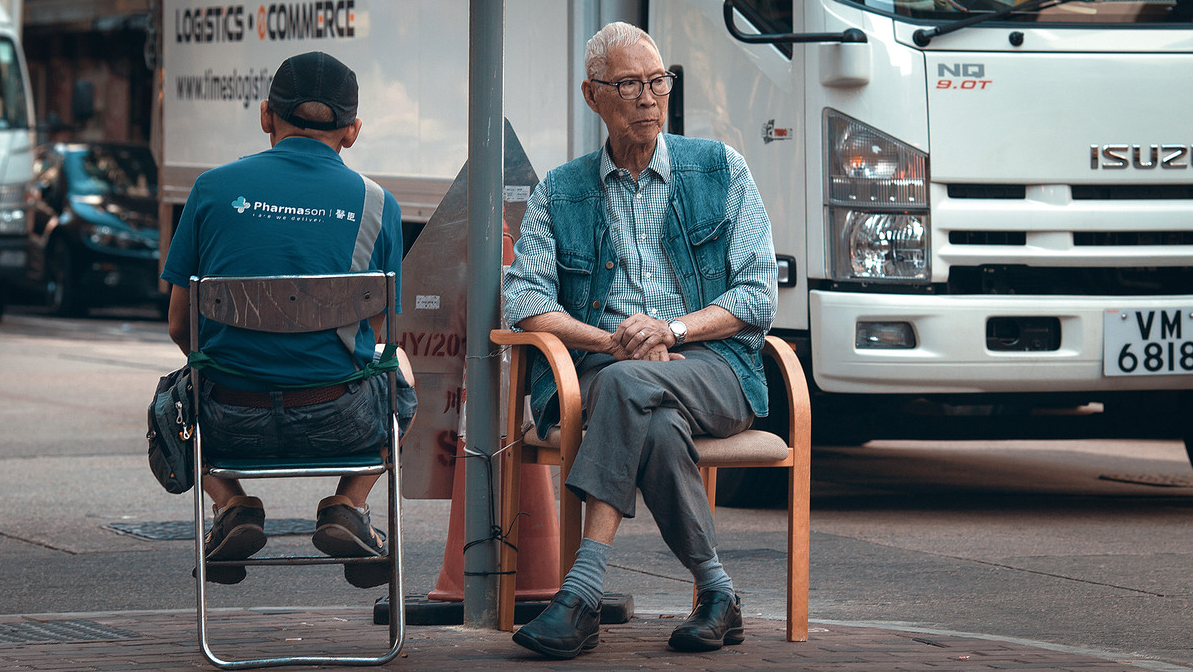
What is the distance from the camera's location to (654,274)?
15.3ft

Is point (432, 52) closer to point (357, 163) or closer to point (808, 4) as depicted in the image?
point (357, 163)

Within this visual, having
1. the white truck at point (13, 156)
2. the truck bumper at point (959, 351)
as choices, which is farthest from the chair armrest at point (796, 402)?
the white truck at point (13, 156)

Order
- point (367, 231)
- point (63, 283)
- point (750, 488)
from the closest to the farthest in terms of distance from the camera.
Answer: point (367, 231) → point (750, 488) → point (63, 283)

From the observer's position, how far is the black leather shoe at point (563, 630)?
13.4 ft

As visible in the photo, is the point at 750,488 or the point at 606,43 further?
the point at 750,488

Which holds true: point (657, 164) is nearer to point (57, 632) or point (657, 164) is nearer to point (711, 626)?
point (711, 626)

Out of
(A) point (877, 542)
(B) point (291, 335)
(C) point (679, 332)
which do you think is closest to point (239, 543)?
(B) point (291, 335)

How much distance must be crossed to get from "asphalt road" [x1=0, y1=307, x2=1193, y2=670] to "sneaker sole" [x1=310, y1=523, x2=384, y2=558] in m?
1.14

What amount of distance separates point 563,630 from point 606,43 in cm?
150

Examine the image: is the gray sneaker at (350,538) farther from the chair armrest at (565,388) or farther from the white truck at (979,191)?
the white truck at (979,191)

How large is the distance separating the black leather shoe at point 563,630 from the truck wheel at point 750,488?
3.01 meters

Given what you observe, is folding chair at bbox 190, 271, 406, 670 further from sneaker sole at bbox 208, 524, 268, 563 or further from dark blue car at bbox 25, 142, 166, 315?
dark blue car at bbox 25, 142, 166, 315

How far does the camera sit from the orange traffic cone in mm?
4820

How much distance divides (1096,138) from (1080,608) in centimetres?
216
